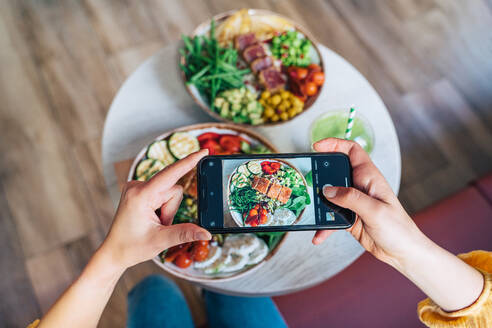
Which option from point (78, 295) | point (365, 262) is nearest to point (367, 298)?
point (365, 262)

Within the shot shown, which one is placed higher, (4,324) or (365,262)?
(4,324)

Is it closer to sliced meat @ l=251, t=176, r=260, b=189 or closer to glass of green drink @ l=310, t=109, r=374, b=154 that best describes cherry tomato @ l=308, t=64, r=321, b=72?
glass of green drink @ l=310, t=109, r=374, b=154

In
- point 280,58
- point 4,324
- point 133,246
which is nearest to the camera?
point 133,246

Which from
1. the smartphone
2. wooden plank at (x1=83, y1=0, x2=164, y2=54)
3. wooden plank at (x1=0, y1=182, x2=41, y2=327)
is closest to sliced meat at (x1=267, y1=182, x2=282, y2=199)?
the smartphone

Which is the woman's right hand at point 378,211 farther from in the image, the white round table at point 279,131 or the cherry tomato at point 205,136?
the cherry tomato at point 205,136

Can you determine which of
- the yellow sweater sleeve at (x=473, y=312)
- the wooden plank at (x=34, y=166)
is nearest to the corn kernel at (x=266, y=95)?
the yellow sweater sleeve at (x=473, y=312)

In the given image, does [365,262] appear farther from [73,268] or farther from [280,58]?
[73,268]

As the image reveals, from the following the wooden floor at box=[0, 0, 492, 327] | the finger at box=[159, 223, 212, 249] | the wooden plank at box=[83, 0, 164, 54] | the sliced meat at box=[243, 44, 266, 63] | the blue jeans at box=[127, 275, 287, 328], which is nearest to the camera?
the finger at box=[159, 223, 212, 249]
